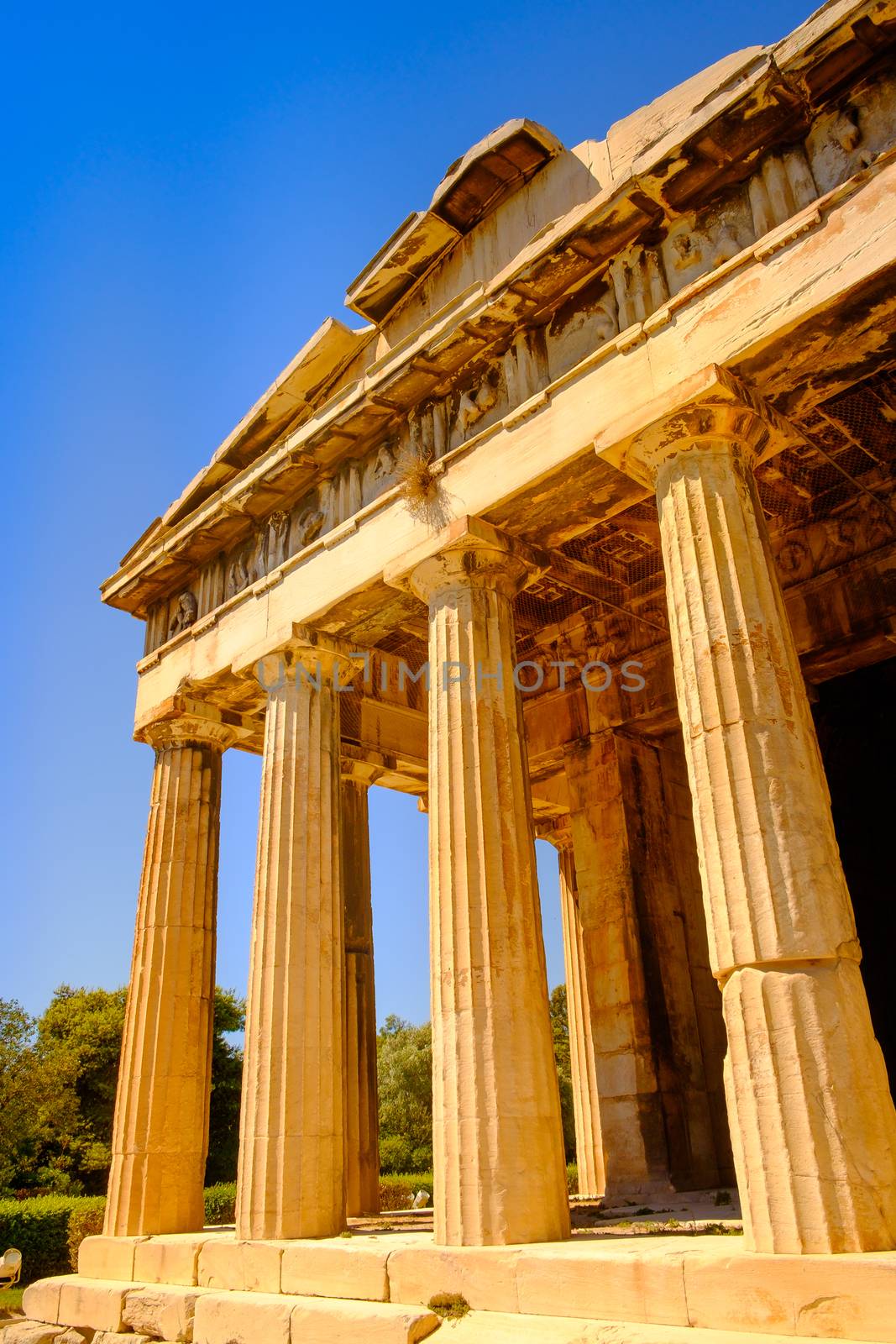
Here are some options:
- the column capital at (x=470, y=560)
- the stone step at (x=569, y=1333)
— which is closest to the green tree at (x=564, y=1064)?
the column capital at (x=470, y=560)

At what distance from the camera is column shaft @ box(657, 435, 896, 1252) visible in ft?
25.2

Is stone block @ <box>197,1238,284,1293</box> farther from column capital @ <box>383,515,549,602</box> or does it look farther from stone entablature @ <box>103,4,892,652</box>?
stone entablature @ <box>103,4,892,652</box>

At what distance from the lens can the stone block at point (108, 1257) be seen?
1349 centimetres

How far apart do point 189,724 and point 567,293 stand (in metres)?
8.87

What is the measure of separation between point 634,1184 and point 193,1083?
20.9ft

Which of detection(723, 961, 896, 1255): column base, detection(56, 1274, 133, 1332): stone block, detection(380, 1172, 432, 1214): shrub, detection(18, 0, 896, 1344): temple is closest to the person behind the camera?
detection(723, 961, 896, 1255): column base

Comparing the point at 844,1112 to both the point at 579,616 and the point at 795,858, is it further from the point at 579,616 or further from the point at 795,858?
the point at 579,616

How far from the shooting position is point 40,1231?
2778 centimetres

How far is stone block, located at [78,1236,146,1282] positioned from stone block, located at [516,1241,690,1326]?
22.9 ft

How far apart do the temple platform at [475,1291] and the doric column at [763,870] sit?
1.57ft

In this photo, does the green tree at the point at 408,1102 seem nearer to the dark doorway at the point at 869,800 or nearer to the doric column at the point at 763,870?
the dark doorway at the point at 869,800

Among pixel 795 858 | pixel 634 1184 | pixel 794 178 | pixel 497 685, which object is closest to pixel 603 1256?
pixel 795 858

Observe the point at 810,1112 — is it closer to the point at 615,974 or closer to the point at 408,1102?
the point at 615,974

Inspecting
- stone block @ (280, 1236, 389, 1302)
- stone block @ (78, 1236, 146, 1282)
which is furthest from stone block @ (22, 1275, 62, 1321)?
stone block @ (280, 1236, 389, 1302)
